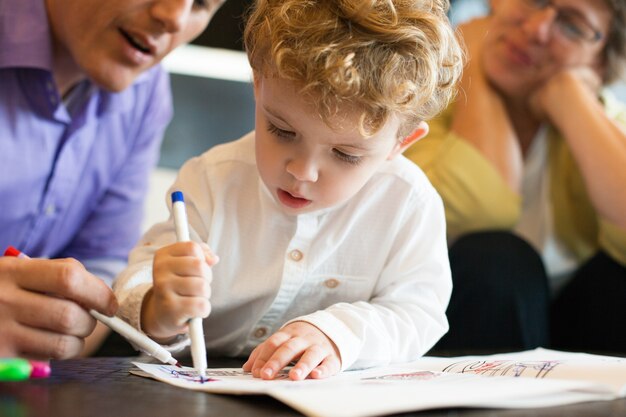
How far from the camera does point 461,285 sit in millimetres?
1215

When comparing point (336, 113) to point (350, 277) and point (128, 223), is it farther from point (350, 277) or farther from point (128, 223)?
point (128, 223)

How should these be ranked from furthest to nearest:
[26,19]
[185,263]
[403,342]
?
[26,19], [403,342], [185,263]

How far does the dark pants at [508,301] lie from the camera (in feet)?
3.91

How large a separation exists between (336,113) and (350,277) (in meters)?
0.26

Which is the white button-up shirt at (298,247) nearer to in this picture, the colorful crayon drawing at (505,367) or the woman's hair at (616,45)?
the colorful crayon drawing at (505,367)

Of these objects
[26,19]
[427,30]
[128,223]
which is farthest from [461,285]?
[26,19]

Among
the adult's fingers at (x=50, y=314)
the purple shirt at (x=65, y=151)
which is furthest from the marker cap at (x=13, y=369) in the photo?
the purple shirt at (x=65, y=151)

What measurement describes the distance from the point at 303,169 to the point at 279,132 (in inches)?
2.0

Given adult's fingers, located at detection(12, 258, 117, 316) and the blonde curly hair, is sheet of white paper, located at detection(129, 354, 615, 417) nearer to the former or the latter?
adult's fingers, located at detection(12, 258, 117, 316)

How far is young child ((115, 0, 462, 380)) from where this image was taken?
0.79 metres

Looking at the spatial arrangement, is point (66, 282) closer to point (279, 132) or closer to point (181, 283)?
point (181, 283)

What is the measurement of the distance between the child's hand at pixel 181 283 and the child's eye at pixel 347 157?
0.17 metres

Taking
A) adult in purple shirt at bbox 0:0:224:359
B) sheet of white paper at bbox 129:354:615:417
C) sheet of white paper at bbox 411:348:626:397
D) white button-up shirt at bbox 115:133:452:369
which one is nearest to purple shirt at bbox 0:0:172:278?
adult in purple shirt at bbox 0:0:224:359

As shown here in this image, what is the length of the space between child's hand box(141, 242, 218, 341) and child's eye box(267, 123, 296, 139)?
5.8 inches
